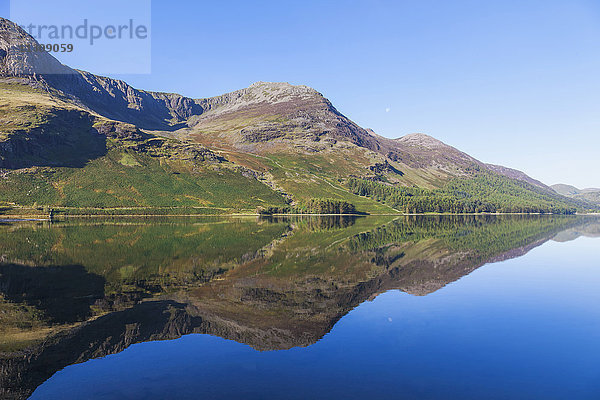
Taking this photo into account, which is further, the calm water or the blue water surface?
the calm water

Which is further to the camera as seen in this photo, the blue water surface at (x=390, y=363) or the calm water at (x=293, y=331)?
the calm water at (x=293, y=331)

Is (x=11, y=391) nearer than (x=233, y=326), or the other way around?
(x=11, y=391)

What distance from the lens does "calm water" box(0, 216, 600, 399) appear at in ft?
59.7

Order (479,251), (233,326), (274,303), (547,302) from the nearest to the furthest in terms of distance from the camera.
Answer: (233,326) → (274,303) → (547,302) → (479,251)

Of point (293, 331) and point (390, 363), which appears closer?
point (390, 363)

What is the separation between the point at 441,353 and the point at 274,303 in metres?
15.8

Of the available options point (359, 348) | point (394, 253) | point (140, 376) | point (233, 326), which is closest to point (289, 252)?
point (394, 253)

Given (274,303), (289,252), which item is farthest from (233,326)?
(289,252)

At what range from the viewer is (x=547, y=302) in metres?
35.1

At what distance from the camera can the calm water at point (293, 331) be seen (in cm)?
1819

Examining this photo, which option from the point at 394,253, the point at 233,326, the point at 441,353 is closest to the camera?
the point at 441,353

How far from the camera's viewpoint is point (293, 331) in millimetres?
25938

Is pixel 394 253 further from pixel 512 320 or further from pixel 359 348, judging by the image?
pixel 359 348

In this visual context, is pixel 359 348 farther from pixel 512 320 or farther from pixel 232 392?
pixel 512 320
